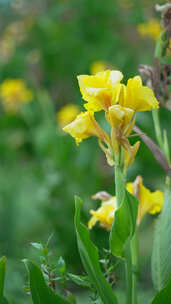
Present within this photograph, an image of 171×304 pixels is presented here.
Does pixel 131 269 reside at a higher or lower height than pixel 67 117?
lower

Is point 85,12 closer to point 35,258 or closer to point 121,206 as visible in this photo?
point 35,258

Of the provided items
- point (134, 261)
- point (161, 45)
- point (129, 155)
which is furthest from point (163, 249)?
point (161, 45)

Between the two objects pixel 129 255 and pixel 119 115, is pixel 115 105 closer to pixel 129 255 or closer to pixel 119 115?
pixel 119 115

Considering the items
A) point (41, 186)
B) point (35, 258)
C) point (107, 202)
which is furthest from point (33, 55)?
point (107, 202)

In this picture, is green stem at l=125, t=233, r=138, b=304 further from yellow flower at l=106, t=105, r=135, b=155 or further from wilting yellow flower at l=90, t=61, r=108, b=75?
wilting yellow flower at l=90, t=61, r=108, b=75

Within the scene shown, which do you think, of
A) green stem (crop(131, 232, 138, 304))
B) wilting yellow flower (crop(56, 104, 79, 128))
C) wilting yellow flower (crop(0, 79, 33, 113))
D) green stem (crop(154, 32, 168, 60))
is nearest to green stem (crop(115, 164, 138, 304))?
green stem (crop(131, 232, 138, 304))

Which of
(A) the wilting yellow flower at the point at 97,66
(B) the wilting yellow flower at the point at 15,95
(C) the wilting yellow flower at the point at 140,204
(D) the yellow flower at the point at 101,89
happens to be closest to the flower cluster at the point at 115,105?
(D) the yellow flower at the point at 101,89

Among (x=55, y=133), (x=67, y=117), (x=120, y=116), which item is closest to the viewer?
(x=120, y=116)
